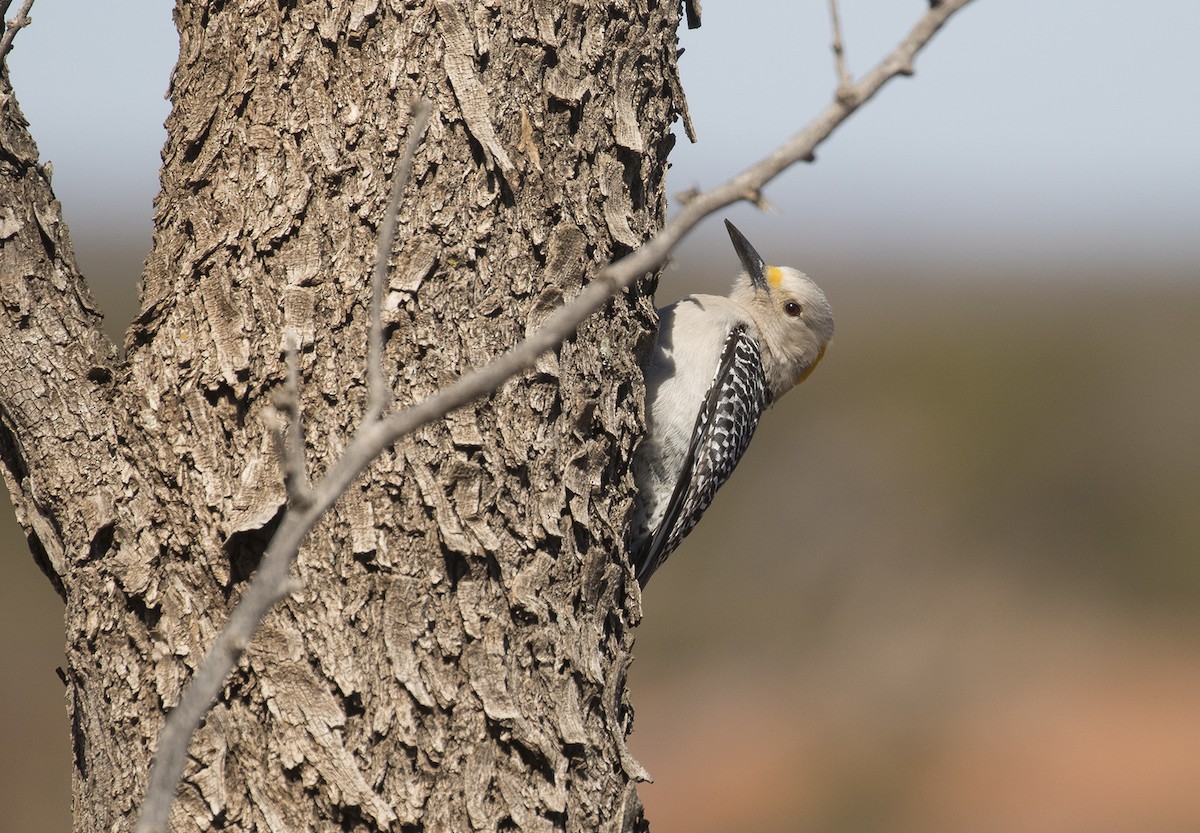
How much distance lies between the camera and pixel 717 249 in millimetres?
53750

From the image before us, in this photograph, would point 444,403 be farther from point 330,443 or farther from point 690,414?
point 690,414

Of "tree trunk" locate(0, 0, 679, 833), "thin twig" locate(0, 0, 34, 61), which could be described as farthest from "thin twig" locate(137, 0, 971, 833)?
"thin twig" locate(0, 0, 34, 61)

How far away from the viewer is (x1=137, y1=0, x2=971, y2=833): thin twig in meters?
1.42

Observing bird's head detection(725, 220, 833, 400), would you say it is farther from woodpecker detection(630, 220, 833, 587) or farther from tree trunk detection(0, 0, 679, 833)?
tree trunk detection(0, 0, 679, 833)

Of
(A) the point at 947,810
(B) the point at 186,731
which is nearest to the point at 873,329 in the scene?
(A) the point at 947,810

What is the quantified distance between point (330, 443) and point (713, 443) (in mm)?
2629

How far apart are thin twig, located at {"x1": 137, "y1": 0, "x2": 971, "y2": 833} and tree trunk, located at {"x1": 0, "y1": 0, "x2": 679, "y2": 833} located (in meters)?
1.11

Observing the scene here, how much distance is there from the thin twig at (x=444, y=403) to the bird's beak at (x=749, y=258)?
4033 millimetres

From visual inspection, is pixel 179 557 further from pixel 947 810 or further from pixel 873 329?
pixel 873 329

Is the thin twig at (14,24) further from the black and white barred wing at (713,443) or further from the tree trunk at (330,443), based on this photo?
the black and white barred wing at (713,443)

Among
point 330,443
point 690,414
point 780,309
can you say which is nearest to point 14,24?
point 330,443

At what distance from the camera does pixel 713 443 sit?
5.07 metres

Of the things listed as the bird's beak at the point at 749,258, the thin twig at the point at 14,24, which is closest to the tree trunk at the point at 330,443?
the thin twig at the point at 14,24

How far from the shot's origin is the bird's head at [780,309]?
5758 millimetres
